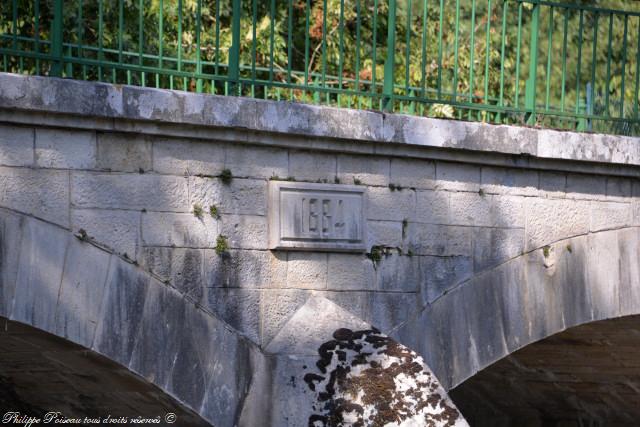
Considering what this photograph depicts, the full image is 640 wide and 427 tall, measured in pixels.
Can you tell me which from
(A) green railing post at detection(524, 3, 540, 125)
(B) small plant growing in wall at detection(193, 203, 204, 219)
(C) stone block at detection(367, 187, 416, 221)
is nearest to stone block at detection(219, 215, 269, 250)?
(B) small plant growing in wall at detection(193, 203, 204, 219)

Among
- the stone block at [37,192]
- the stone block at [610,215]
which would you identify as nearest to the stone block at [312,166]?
the stone block at [37,192]

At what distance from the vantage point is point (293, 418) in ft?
15.9

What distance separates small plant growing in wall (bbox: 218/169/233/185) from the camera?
203 inches

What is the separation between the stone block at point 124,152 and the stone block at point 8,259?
1.52 ft

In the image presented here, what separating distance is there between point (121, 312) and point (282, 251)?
0.88 metres

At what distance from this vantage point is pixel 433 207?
5.82 meters

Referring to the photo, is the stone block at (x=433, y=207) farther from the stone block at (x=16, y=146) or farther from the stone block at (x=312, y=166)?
the stone block at (x=16, y=146)

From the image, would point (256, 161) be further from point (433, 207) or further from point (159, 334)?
point (433, 207)

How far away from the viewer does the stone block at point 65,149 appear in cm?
470

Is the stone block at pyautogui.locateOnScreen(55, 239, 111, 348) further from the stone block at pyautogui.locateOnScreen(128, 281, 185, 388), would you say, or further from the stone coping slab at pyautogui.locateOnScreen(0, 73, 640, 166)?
the stone coping slab at pyautogui.locateOnScreen(0, 73, 640, 166)

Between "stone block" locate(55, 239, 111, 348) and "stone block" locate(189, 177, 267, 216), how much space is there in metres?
0.57

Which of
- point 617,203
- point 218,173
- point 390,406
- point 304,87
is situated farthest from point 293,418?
point 617,203

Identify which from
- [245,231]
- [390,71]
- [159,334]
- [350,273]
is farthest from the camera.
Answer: [390,71]

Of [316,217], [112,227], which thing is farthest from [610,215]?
[112,227]
